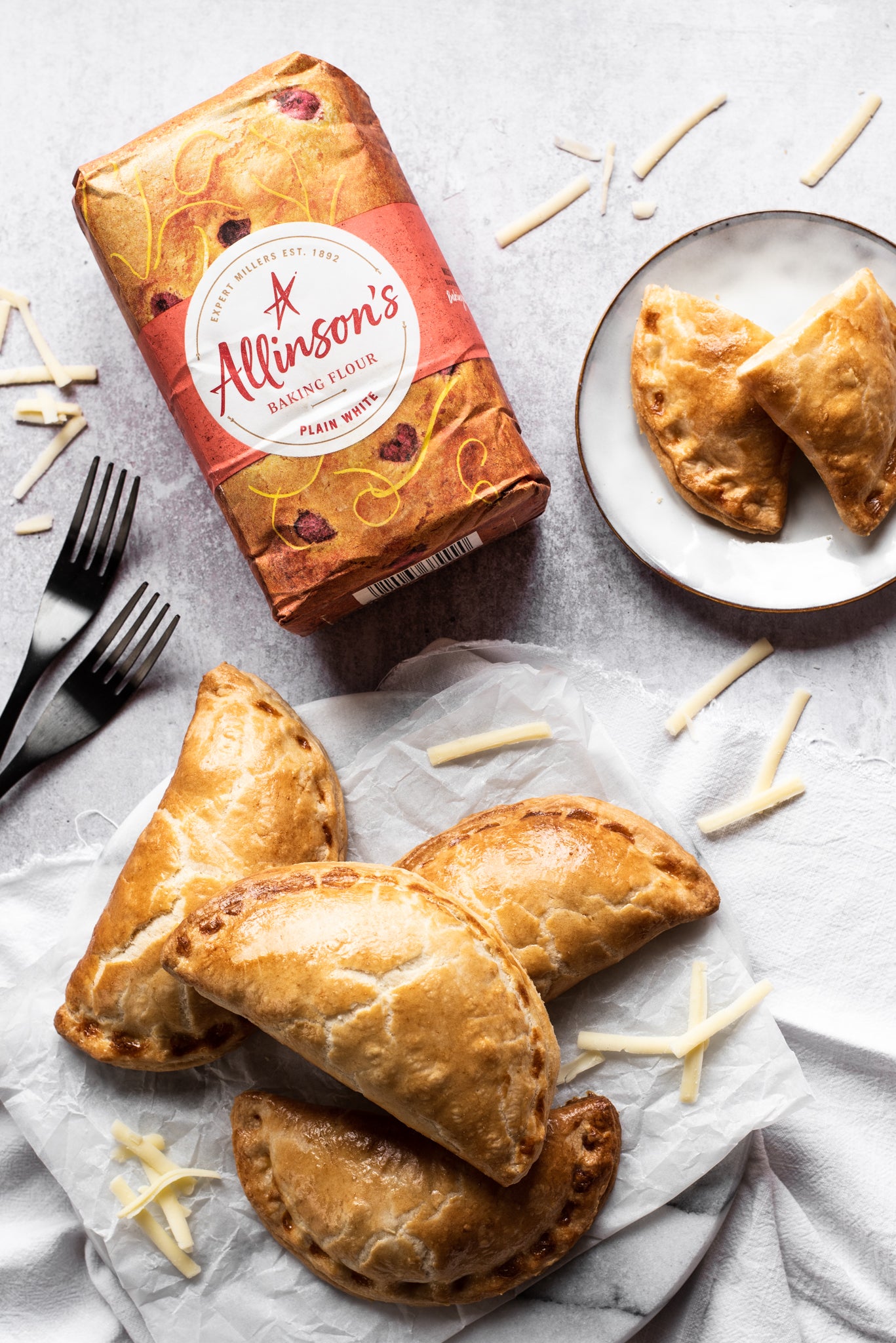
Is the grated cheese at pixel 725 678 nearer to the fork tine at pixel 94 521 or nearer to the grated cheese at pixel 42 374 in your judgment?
the fork tine at pixel 94 521

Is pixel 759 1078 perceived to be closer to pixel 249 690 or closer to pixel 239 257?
pixel 249 690

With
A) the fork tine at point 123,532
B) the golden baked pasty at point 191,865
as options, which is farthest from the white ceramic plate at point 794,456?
the fork tine at point 123,532

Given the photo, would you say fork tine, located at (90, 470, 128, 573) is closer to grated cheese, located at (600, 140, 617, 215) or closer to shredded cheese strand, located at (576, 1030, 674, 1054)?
grated cheese, located at (600, 140, 617, 215)

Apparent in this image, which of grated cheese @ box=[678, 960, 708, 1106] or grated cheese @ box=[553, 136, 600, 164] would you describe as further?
grated cheese @ box=[553, 136, 600, 164]

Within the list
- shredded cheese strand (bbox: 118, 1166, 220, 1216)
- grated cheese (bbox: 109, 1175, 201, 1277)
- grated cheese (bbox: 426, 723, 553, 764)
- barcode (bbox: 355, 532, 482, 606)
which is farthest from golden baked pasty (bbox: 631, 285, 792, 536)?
grated cheese (bbox: 109, 1175, 201, 1277)

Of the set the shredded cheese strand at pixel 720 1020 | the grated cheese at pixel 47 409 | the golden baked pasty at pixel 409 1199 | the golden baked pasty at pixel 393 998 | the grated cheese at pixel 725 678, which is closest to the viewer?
the golden baked pasty at pixel 393 998
